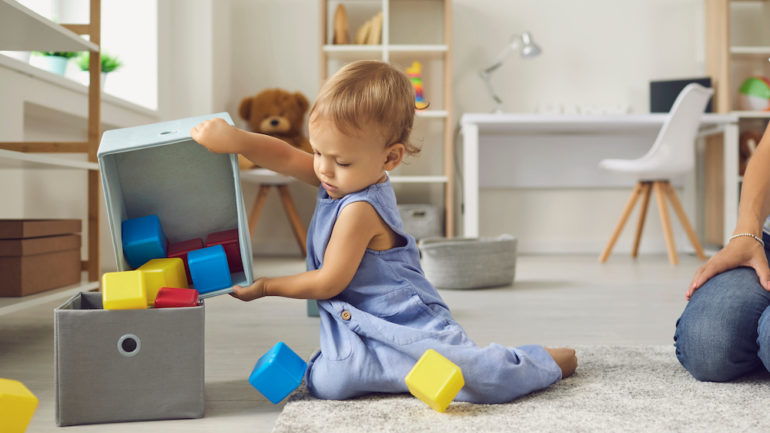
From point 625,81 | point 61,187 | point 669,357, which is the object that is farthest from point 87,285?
point 625,81

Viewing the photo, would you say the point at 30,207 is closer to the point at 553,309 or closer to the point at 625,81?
the point at 553,309

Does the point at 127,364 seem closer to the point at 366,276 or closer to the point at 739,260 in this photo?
the point at 366,276

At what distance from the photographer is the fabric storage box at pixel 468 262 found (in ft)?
6.97

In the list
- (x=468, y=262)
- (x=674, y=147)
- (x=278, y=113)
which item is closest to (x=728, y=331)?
(x=468, y=262)

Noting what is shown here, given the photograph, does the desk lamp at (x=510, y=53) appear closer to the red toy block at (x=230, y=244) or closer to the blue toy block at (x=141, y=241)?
the red toy block at (x=230, y=244)

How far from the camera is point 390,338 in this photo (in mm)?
916

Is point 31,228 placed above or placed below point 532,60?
below

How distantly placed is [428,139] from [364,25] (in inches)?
28.4

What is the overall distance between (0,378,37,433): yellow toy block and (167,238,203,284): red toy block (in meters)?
0.32

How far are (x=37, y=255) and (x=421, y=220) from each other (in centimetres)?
207

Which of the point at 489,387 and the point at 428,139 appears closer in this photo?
the point at 489,387

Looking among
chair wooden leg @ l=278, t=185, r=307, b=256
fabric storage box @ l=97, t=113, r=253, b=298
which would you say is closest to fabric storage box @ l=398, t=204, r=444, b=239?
chair wooden leg @ l=278, t=185, r=307, b=256

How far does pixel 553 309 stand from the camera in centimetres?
172

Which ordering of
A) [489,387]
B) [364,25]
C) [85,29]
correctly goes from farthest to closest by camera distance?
[364,25] → [85,29] → [489,387]
